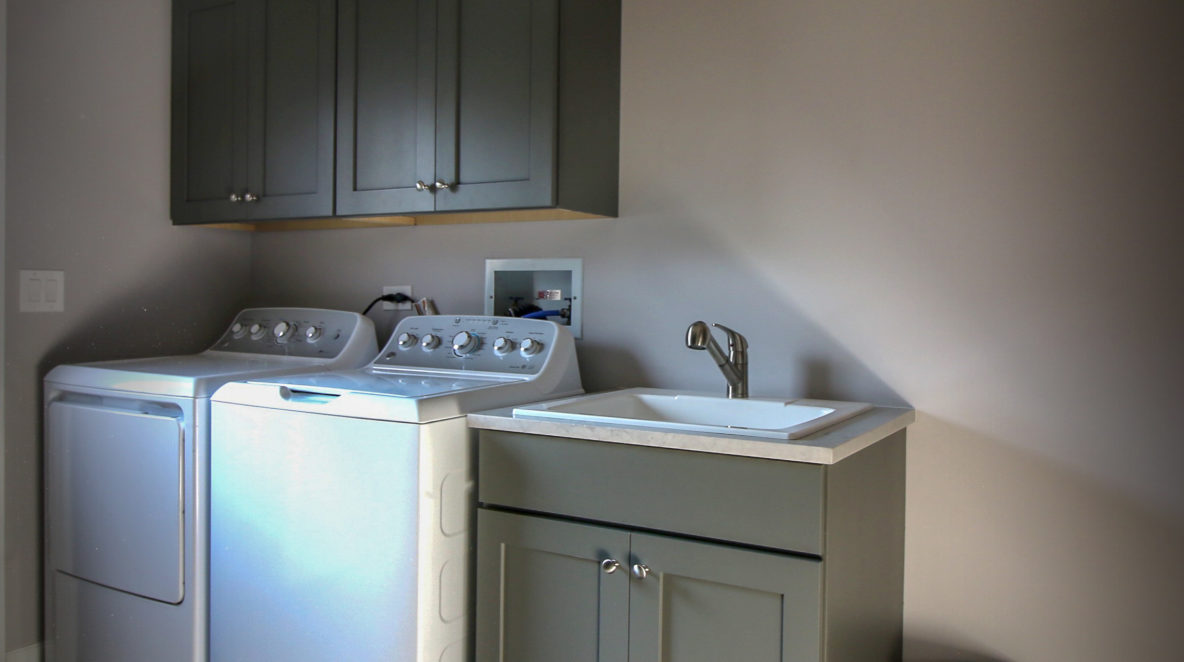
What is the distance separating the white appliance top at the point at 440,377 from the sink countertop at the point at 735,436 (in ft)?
0.38

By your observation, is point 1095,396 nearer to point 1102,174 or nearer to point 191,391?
point 1102,174

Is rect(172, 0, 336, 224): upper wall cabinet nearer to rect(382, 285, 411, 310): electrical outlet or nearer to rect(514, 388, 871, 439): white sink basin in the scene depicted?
rect(382, 285, 411, 310): electrical outlet

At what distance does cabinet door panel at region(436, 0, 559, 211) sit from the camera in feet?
6.57

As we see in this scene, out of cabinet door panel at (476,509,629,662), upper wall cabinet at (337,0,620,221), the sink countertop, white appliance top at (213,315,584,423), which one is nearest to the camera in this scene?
the sink countertop

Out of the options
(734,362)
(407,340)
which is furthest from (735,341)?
(407,340)

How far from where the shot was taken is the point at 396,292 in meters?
2.66

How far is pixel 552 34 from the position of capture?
1.99 metres

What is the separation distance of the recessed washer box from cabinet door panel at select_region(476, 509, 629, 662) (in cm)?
73

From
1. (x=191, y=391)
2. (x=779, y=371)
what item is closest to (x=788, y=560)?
(x=779, y=371)

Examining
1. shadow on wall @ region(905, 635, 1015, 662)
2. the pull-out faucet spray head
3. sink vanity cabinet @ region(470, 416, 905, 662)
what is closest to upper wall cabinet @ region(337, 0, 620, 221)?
the pull-out faucet spray head

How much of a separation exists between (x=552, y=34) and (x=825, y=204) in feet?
2.38

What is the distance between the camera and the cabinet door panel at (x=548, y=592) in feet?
5.37

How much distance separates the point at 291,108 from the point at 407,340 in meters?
0.72

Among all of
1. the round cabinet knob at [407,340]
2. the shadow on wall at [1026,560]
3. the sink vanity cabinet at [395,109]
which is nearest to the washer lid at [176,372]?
the round cabinet knob at [407,340]
